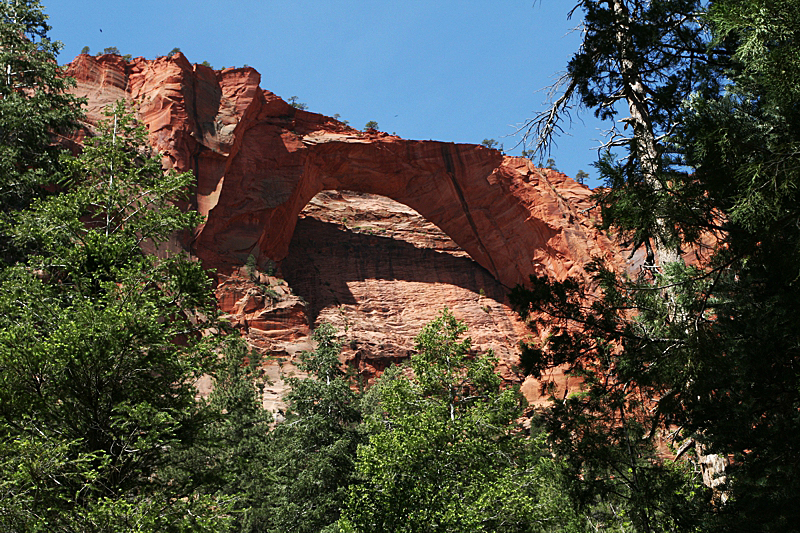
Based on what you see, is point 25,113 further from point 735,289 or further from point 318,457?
point 735,289

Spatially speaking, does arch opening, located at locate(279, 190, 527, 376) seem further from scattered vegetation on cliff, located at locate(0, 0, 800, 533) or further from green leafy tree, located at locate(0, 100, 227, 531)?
green leafy tree, located at locate(0, 100, 227, 531)

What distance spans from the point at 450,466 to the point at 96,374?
7.04 metres

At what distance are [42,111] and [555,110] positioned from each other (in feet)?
42.7

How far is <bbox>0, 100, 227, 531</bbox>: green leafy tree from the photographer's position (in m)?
7.59

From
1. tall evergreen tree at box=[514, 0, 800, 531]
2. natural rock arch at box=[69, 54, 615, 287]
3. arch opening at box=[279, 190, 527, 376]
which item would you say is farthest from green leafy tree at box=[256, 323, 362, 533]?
arch opening at box=[279, 190, 527, 376]

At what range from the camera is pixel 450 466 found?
12750 mm

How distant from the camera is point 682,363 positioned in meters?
6.82

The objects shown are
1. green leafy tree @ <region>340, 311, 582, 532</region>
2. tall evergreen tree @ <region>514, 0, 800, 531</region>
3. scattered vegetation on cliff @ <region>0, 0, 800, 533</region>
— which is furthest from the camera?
green leafy tree @ <region>340, 311, 582, 532</region>

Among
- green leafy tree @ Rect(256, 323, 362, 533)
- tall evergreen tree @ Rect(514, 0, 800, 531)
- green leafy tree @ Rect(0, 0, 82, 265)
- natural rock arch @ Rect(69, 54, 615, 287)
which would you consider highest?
natural rock arch @ Rect(69, 54, 615, 287)

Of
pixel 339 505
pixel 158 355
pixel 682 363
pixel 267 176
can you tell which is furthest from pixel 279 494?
pixel 267 176

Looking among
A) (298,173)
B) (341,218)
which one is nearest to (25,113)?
(298,173)

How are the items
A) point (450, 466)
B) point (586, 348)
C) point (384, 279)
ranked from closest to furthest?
point (586, 348), point (450, 466), point (384, 279)

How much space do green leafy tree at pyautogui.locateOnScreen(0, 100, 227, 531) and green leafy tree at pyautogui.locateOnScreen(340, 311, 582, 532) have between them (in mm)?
3931

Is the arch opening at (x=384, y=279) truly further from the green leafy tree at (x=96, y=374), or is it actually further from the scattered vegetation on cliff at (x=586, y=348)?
the green leafy tree at (x=96, y=374)
